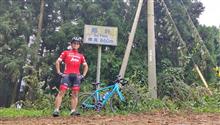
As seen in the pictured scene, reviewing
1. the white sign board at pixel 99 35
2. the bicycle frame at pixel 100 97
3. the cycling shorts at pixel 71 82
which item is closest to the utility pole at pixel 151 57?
the white sign board at pixel 99 35

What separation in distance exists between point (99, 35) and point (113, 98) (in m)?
3.24

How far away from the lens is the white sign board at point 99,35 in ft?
38.9

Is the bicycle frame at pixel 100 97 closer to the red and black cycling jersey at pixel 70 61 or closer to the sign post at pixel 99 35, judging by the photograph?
the red and black cycling jersey at pixel 70 61

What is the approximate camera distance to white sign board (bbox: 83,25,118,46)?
11852 mm

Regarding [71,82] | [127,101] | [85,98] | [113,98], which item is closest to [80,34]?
[127,101]

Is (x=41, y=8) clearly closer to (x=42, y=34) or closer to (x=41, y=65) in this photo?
(x=42, y=34)

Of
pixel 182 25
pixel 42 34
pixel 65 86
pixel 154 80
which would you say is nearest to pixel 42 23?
pixel 42 34

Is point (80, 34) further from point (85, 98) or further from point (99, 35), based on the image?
point (85, 98)

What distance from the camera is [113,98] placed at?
913 centimetres

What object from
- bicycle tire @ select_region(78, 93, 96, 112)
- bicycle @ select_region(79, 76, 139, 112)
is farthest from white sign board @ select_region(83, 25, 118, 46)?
bicycle tire @ select_region(78, 93, 96, 112)

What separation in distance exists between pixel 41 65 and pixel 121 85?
16229 millimetres

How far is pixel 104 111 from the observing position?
29.3 feet

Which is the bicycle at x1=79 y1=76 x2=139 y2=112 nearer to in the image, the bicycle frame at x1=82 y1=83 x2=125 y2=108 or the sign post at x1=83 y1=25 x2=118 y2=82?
the bicycle frame at x1=82 y1=83 x2=125 y2=108

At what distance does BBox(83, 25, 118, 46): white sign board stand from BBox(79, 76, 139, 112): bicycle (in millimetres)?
2703
